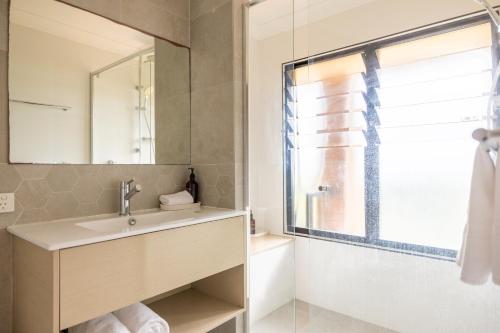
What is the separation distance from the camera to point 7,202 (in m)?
1.20

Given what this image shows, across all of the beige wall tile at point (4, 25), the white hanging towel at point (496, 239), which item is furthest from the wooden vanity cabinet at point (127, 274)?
the white hanging towel at point (496, 239)

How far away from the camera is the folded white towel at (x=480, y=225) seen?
37.4 inches

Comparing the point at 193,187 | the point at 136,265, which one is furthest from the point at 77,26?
the point at 136,265

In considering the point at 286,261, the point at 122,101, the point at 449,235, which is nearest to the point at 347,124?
the point at 449,235

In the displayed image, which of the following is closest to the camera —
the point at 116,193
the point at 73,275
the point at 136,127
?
the point at 73,275

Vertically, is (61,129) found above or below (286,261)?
above

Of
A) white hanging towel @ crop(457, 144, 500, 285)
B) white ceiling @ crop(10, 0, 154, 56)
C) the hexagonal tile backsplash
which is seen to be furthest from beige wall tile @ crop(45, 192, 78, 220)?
white hanging towel @ crop(457, 144, 500, 285)

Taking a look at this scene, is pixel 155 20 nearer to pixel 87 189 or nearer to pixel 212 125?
pixel 212 125

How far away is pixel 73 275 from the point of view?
0.96m

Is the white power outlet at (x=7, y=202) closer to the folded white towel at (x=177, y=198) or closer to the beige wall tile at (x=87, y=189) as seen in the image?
the beige wall tile at (x=87, y=189)

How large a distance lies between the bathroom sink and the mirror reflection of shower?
327 mm

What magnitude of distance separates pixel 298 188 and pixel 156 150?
94cm

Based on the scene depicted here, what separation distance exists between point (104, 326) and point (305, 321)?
1255 millimetres

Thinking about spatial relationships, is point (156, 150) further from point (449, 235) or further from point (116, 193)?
point (449, 235)
